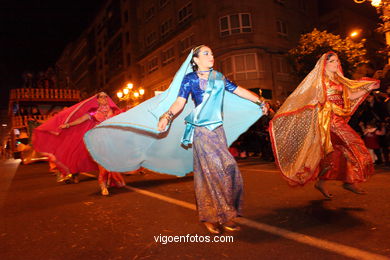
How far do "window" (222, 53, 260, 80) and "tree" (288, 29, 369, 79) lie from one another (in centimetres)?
954

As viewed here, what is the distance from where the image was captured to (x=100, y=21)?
5447 centimetres

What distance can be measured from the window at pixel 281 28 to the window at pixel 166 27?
10968mm

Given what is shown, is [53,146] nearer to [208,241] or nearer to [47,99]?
[208,241]

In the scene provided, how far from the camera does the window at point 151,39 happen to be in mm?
35797

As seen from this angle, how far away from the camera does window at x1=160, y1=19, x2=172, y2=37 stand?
106ft

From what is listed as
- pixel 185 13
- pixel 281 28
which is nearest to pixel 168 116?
pixel 281 28

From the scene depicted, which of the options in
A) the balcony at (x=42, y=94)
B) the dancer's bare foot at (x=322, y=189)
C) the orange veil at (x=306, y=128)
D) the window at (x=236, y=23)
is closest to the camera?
the orange veil at (x=306, y=128)

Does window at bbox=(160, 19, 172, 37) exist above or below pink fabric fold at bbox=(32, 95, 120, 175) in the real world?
above

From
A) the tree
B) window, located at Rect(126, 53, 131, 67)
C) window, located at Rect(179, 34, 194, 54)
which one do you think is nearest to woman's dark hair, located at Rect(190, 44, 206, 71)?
the tree

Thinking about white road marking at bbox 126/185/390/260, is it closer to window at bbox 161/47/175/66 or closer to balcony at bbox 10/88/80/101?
balcony at bbox 10/88/80/101

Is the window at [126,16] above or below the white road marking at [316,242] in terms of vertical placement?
above

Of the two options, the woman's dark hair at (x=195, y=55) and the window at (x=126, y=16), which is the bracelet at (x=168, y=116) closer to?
the woman's dark hair at (x=195, y=55)

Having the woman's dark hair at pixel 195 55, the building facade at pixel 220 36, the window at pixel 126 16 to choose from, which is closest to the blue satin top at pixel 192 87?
the woman's dark hair at pixel 195 55

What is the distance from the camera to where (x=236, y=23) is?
82.4 feet
